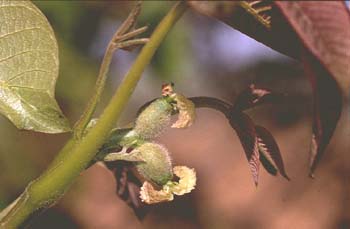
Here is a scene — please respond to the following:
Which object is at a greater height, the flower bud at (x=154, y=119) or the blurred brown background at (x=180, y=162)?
the flower bud at (x=154, y=119)

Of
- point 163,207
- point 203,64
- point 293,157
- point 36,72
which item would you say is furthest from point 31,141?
point 36,72

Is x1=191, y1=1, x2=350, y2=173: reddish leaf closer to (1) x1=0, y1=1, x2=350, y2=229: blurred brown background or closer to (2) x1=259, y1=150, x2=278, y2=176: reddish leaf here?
(2) x1=259, y1=150, x2=278, y2=176: reddish leaf

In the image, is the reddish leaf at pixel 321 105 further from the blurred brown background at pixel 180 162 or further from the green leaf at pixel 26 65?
the blurred brown background at pixel 180 162

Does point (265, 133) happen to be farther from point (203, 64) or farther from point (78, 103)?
point (203, 64)

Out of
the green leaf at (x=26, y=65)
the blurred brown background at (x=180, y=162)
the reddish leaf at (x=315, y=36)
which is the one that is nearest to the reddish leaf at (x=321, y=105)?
the reddish leaf at (x=315, y=36)

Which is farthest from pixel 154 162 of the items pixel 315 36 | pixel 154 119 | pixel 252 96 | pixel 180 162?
pixel 180 162

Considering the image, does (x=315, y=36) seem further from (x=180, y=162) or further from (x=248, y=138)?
(x=180, y=162)
